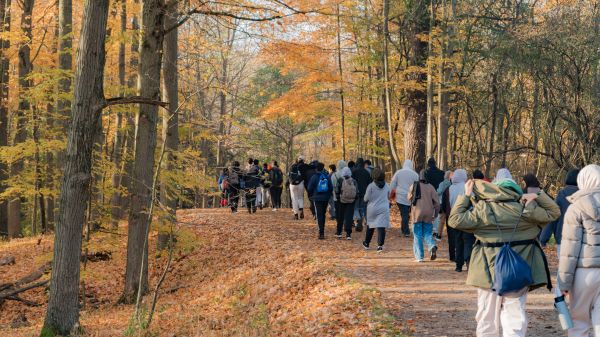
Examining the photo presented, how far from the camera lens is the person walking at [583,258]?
5082 mm

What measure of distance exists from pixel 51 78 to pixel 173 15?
3.44 meters

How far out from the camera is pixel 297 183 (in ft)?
62.8

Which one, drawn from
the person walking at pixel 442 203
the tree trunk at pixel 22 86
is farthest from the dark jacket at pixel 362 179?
the tree trunk at pixel 22 86

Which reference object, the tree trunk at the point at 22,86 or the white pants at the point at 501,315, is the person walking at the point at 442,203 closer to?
the white pants at the point at 501,315

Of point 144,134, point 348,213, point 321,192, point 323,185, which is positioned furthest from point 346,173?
point 144,134

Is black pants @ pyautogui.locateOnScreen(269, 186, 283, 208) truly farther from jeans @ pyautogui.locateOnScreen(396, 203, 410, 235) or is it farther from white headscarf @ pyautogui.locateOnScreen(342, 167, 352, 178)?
white headscarf @ pyautogui.locateOnScreen(342, 167, 352, 178)

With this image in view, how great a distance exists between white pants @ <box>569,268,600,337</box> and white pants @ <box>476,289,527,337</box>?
43 centimetres

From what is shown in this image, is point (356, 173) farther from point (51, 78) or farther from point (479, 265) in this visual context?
point (479, 265)

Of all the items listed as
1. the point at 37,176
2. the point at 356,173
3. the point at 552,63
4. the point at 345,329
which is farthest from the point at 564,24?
the point at 37,176

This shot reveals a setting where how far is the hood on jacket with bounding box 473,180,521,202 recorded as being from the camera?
5.50m

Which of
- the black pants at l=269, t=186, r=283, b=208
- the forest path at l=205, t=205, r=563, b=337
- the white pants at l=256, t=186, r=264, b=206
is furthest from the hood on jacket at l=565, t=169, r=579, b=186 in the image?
the white pants at l=256, t=186, r=264, b=206

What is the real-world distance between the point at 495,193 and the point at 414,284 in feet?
15.7

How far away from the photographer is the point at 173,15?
11578 mm

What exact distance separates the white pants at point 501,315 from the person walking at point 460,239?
474 cm
